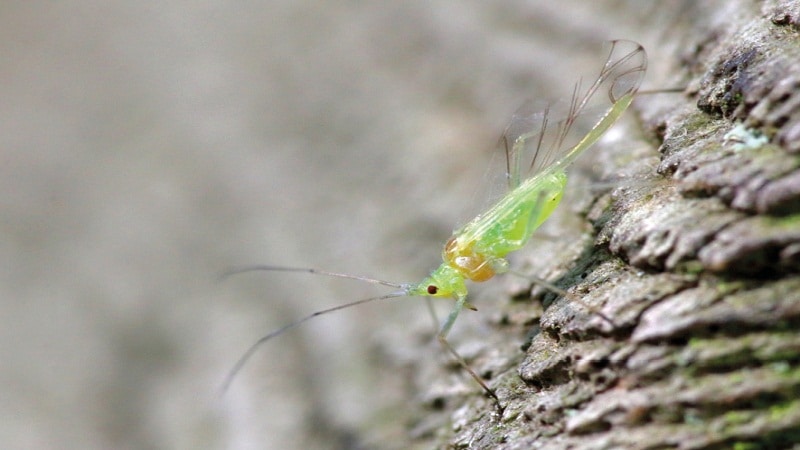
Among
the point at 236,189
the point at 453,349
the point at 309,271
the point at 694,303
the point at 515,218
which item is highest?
the point at 236,189

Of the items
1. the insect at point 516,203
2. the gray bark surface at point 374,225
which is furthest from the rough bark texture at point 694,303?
the insect at point 516,203

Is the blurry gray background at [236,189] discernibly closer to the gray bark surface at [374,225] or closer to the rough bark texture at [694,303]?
the gray bark surface at [374,225]

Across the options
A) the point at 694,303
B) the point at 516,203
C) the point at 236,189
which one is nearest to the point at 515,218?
the point at 516,203

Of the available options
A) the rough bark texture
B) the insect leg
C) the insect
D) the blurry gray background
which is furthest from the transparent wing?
the insect leg

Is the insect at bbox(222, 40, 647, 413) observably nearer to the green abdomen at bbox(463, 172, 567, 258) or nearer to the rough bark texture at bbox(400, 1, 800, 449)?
the green abdomen at bbox(463, 172, 567, 258)

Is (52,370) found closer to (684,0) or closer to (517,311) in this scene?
(517,311)

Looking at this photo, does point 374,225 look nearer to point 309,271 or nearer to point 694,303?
point 309,271

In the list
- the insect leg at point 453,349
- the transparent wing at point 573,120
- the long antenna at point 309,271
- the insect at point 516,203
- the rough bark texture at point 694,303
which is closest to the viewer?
the rough bark texture at point 694,303
